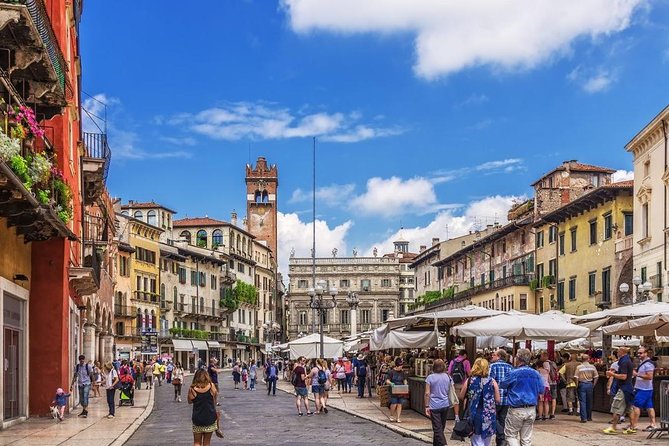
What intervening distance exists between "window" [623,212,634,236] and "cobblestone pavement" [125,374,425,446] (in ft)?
81.6

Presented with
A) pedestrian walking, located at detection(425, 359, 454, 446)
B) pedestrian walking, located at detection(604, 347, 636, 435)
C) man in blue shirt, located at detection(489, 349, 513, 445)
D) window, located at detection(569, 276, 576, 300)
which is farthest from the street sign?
man in blue shirt, located at detection(489, 349, 513, 445)

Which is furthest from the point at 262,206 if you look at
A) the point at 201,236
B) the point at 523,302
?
the point at 523,302

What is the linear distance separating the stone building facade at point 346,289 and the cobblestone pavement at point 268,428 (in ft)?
361

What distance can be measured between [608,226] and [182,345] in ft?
165

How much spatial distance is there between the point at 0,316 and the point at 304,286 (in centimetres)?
12476

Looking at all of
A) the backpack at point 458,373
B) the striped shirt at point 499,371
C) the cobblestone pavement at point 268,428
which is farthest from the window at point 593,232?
the striped shirt at point 499,371

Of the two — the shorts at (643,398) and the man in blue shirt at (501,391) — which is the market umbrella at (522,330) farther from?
the man in blue shirt at (501,391)

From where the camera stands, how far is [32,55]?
2036 centimetres

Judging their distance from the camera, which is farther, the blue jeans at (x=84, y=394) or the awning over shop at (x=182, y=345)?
the awning over shop at (x=182, y=345)

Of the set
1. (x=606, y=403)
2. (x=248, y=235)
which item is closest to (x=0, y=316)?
(x=606, y=403)

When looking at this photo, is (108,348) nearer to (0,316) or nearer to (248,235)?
(0,316)

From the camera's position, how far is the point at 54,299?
28234 millimetres

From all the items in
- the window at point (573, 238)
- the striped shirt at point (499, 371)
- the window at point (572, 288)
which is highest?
the window at point (573, 238)

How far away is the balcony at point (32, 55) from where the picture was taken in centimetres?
1842
